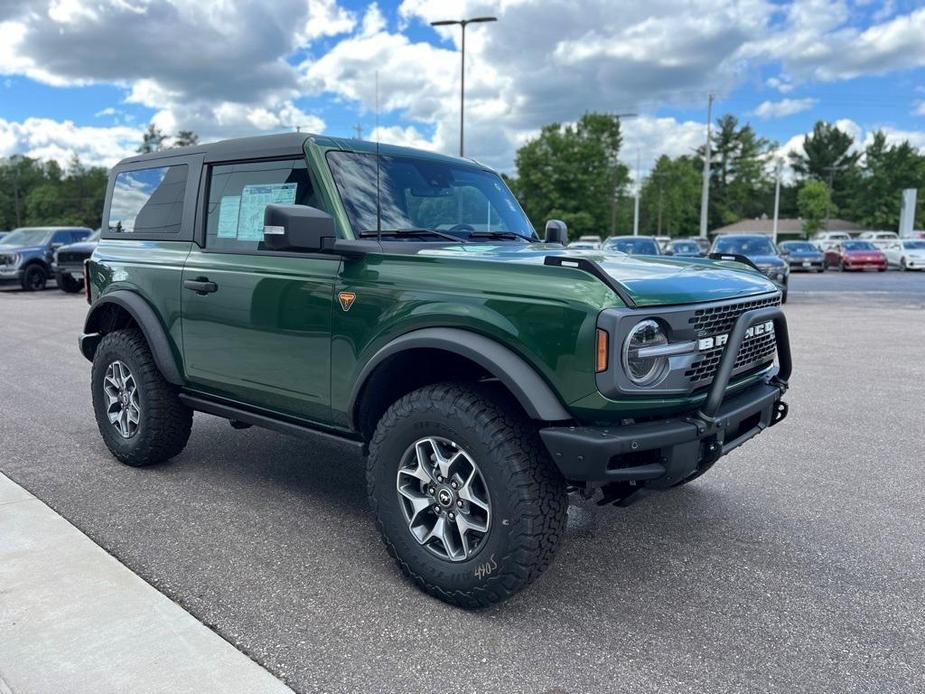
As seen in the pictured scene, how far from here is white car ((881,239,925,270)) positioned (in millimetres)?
32969

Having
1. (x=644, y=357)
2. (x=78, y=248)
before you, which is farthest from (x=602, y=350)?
(x=78, y=248)

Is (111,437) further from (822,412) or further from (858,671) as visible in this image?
(822,412)

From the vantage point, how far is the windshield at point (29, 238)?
2114 cm

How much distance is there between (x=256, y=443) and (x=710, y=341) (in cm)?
365

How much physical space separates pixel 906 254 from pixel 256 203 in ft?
119

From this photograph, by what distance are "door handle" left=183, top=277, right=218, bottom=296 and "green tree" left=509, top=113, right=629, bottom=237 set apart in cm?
6327

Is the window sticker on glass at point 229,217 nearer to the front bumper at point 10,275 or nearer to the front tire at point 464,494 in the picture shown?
the front tire at point 464,494

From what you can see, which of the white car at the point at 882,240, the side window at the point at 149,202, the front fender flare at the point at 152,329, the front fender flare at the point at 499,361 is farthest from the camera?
the white car at the point at 882,240

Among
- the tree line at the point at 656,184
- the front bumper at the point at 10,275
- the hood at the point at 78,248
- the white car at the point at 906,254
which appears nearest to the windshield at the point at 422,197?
the hood at the point at 78,248

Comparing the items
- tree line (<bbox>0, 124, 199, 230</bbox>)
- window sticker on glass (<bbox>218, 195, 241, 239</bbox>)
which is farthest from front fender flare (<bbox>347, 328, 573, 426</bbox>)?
tree line (<bbox>0, 124, 199, 230</bbox>)

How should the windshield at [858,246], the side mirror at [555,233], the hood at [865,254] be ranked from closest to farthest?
1. the side mirror at [555,233]
2. the hood at [865,254]
3. the windshield at [858,246]

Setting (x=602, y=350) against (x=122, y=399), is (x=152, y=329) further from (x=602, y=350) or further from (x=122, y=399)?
(x=602, y=350)

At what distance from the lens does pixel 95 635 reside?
9.20ft

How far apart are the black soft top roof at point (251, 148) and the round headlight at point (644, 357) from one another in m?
2.07
